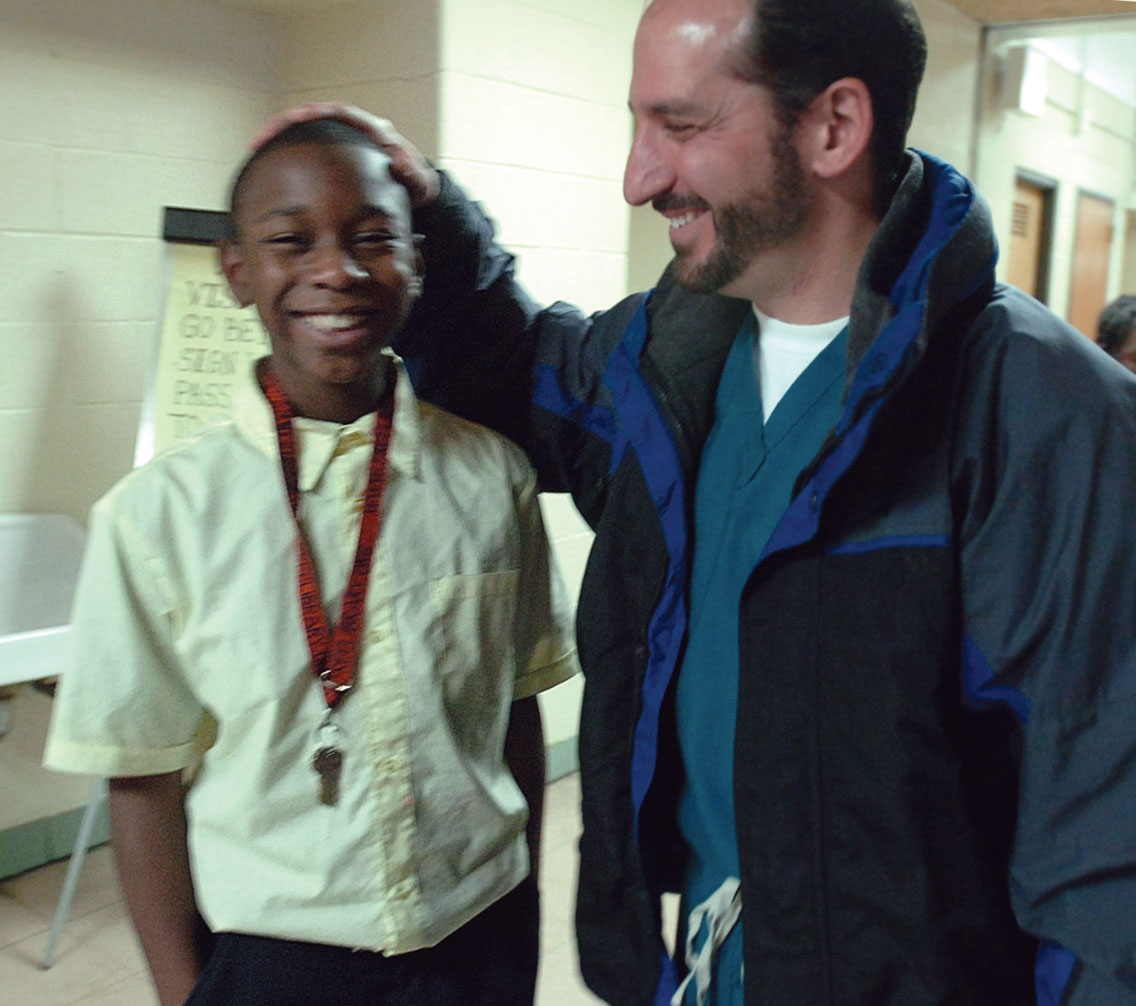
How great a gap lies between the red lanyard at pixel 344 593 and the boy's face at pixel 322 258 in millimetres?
70

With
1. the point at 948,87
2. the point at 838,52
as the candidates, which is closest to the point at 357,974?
the point at 838,52

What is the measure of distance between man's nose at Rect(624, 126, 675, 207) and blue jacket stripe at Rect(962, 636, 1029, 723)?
0.53 meters

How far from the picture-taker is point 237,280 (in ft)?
3.78

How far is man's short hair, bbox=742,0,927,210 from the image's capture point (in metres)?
1.05

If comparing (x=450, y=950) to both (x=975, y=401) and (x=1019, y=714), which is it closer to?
(x=1019, y=714)

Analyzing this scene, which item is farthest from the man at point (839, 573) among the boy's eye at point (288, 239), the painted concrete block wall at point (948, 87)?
the painted concrete block wall at point (948, 87)

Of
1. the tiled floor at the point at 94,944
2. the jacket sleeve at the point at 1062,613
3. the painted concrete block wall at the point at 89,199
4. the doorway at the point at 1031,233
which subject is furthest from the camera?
the doorway at the point at 1031,233

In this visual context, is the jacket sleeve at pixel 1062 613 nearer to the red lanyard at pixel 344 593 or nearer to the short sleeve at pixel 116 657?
the red lanyard at pixel 344 593

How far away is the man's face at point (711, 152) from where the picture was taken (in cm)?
107

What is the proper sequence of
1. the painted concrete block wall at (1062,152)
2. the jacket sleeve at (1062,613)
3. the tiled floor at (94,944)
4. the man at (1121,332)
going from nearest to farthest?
the jacket sleeve at (1062,613)
the tiled floor at (94,944)
the man at (1121,332)
the painted concrete block wall at (1062,152)

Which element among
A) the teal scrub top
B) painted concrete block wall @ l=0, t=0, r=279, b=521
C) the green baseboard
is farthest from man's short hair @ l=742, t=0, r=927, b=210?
the green baseboard

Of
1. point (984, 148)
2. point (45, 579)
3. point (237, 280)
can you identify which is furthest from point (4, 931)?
point (984, 148)

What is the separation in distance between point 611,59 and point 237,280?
94.0 inches

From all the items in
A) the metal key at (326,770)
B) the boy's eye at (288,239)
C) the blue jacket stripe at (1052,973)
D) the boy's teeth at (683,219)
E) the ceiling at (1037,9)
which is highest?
the ceiling at (1037,9)
